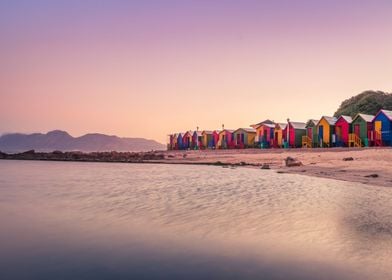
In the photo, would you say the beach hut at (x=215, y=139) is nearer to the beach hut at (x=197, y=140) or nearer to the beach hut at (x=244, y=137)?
the beach hut at (x=197, y=140)

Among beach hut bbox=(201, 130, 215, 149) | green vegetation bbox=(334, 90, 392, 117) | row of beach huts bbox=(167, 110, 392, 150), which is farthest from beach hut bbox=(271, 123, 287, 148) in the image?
beach hut bbox=(201, 130, 215, 149)

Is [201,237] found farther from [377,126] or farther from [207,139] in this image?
[207,139]

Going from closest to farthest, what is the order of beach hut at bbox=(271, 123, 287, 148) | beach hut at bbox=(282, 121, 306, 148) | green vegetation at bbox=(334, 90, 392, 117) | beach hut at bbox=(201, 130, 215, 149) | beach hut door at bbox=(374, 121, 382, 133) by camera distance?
beach hut door at bbox=(374, 121, 382, 133) → beach hut at bbox=(282, 121, 306, 148) → beach hut at bbox=(271, 123, 287, 148) → green vegetation at bbox=(334, 90, 392, 117) → beach hut at bbox=(201, 130, 215, 149)

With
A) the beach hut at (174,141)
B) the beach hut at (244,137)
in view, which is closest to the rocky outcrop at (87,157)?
the beach hut at (244,137)

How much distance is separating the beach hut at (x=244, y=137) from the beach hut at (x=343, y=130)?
18.3m

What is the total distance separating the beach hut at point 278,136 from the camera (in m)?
56.3

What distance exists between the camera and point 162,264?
5383 mm

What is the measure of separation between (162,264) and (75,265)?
1383mm

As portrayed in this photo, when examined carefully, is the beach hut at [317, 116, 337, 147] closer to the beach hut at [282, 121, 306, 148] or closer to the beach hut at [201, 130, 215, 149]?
the beach hut at [282, 121, 306, 148]

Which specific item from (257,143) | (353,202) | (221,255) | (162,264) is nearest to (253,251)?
(221,255)

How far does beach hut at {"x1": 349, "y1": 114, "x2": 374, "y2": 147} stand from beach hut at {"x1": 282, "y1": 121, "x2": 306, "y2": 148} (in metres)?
9.95

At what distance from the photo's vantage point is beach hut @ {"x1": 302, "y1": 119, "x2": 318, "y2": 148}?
50100mm

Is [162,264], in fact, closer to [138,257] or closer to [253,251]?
[138,257]

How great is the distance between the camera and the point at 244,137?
64.4 metres
